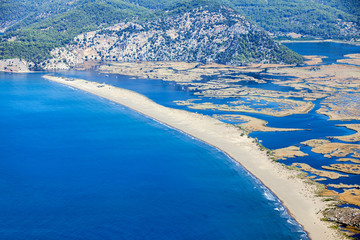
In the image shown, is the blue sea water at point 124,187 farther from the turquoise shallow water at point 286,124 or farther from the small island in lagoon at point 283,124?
the turquoise shallow water at point 286,124

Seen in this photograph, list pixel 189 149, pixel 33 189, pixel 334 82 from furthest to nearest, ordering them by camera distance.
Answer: pixel 334 82
pixel 189 149
pixel 33 189

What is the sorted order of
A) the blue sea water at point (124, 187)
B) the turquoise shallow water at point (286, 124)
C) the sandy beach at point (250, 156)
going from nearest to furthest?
the blue sea water at point (124, 187)
the sandy beach at point (250, 156)
the turquoise shallow water at point (286, 124)

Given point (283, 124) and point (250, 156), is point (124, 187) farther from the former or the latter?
point (283, 124)

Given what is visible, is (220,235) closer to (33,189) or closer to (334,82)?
(33,189)

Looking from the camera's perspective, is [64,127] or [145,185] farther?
[64,127]

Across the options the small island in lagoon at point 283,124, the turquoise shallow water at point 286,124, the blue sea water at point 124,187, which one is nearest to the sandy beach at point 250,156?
the small island in lagoon at point 283,124

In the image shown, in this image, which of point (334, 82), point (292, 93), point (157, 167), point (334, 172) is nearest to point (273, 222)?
point (334, 172)

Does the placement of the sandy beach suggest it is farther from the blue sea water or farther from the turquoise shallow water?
the turquoise shallow water
